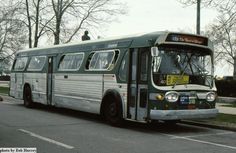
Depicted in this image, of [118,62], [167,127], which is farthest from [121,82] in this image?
[167,127]

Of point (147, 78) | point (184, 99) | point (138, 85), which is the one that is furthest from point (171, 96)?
point (138, 85)

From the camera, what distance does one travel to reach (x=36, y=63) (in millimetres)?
21188

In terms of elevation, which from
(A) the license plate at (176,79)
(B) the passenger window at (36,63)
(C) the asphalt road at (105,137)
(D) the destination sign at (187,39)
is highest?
(D) the destination sign at (187,39)

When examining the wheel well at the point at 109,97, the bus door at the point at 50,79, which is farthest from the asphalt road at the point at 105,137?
the bus door at the point at 50,79

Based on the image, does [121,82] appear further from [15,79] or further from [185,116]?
[15,79]

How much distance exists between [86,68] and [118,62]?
2351 millimetres

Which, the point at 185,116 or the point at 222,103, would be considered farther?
the point at 222,103

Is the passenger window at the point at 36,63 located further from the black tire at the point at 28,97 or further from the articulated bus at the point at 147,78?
the articulated bus at the point at 147,78

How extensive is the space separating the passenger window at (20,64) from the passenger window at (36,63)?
75cm

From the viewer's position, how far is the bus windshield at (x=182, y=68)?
13.1m

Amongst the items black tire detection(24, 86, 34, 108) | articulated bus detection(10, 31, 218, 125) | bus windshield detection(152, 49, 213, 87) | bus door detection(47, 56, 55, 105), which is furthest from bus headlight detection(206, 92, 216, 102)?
black tire detection(24, 86, 34, 108)

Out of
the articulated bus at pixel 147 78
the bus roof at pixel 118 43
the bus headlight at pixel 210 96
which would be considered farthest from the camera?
the bus headlight at pixel 210 96

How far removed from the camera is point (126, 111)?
13883 millimetres

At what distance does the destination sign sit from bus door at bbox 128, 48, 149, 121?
2.51 ft
